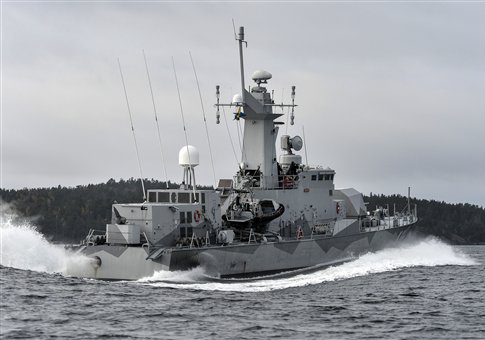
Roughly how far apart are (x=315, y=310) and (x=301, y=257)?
1102 cm

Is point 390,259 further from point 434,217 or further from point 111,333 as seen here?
point 434,217

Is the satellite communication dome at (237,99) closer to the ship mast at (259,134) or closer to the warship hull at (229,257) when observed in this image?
the ship mast at (259,134)

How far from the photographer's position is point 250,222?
1502 inches

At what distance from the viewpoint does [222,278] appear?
34094 millimetres

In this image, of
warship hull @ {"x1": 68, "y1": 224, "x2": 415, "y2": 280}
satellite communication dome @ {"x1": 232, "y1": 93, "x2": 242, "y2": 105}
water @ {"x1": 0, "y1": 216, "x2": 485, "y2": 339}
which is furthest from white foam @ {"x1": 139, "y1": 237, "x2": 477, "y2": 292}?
satellite communication dome @ {"x1": 232, "y1": 93, "x2": 242, "y2": 105}

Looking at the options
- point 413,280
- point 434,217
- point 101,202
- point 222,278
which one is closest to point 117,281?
point 222,278

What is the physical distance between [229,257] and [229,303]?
Answer: 581cm

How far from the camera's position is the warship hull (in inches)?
1268

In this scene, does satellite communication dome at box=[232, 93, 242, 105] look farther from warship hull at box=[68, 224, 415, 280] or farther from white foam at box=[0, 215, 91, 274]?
white foam at box=[0, 215, 91, 274]

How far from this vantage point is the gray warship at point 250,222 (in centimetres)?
3294

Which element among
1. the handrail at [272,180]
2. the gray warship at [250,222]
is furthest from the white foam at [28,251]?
the handrail at [272,180]

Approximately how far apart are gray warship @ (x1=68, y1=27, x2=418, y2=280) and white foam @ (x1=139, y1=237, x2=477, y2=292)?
361 mm

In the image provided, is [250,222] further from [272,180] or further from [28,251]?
[28,251]

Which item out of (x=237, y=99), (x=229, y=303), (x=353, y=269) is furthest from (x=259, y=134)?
(x=229, y=303)
